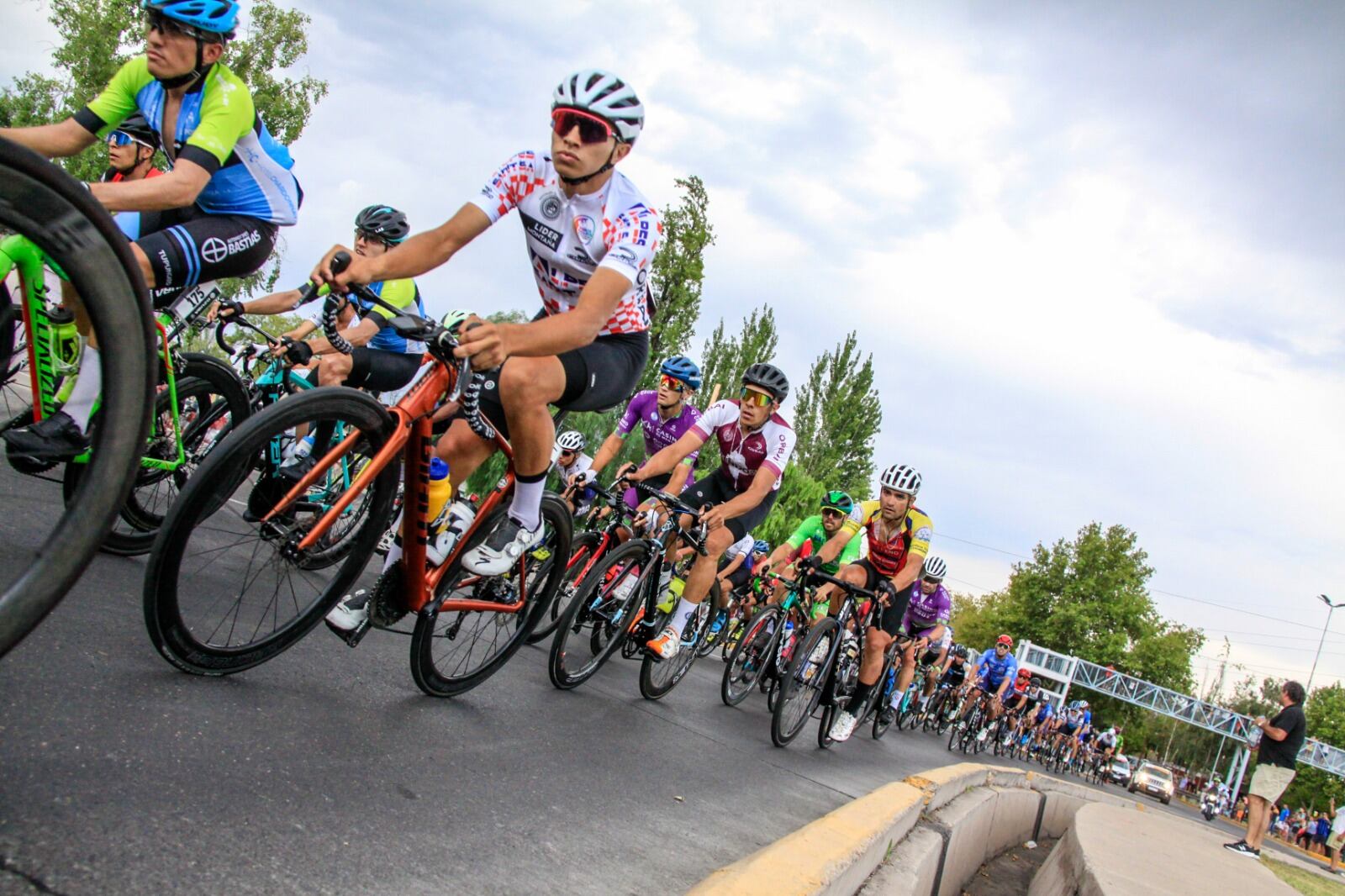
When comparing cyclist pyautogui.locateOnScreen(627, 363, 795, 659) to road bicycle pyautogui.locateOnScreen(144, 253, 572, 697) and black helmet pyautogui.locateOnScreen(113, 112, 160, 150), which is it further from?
black helmet pyautogui.locateOnScreen(113, 112, 160, 150)

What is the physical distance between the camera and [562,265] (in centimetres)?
412

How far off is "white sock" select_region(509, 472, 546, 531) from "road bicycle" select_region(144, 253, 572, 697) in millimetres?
61

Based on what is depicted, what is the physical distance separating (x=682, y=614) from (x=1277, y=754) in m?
8.37

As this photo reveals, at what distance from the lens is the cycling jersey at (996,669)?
18.8 metres

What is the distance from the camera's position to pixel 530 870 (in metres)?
2.53

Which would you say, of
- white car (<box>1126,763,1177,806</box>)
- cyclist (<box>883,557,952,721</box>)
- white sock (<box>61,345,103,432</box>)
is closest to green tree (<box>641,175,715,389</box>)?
cyclist (<box>883,557,952,721</box>)

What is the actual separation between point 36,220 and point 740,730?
6.04 m

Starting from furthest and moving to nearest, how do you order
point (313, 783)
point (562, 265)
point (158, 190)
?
point (562, 265) < point (158, 190) < point (313, 783)

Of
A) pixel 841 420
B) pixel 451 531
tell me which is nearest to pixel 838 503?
pixel 451 531

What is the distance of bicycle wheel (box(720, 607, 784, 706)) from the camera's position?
828 cm

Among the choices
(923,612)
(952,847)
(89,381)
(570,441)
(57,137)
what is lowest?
(952,847)

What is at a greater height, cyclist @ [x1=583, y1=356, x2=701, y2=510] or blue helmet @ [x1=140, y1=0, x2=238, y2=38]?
blue helmet @ [x1=140, y1=0, x2=238, y2=38]

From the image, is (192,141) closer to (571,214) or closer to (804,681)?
(571,214)

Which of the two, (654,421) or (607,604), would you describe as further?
(654,421)
